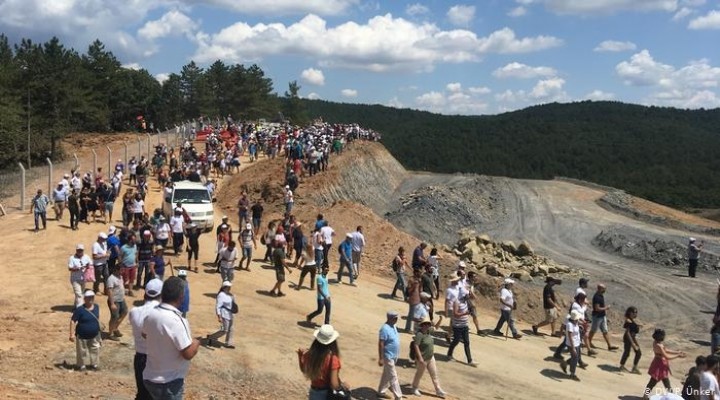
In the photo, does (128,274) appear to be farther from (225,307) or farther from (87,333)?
(87,333)

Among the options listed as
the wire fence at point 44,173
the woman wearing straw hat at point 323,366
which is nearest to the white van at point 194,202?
the wire fence at point 44,173

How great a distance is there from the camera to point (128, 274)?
15492mm

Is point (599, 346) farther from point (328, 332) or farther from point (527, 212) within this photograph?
point (527, 212)

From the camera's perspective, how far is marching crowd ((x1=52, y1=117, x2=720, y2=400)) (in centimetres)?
558

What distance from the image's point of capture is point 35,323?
13.5m

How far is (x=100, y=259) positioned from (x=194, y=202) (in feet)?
27.7

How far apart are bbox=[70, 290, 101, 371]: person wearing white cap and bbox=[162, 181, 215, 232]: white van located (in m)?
12.2

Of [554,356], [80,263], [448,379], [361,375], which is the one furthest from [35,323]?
[554,356]

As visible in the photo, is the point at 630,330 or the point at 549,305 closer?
the point at 630,330

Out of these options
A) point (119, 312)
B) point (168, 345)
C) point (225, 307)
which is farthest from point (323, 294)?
point (168, 345)

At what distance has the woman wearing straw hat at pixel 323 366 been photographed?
21.1 feet

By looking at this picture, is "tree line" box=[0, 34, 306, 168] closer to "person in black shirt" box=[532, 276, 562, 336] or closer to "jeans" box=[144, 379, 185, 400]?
"person in black shirt" box=[532, 276, 562, 336]

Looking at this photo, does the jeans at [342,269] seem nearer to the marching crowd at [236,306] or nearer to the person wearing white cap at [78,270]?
the marching crowd at [236,306]

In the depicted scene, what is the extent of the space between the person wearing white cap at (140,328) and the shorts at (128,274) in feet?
24.5
